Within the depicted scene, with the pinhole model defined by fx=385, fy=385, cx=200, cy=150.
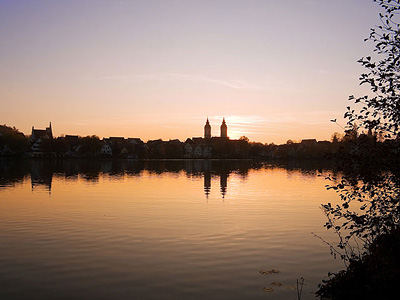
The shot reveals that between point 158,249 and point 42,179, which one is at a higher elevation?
point 42,179

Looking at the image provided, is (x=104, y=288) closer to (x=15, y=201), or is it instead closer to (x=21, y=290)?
(x=21, y=290)

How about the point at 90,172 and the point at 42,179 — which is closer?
the point at 42,179

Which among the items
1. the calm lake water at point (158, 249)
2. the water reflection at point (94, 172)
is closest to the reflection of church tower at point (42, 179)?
the water reflection at point (94, 172)

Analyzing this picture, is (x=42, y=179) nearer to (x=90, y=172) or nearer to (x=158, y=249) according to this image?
(x=90, y=172)

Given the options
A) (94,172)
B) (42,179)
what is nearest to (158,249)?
(42,179)

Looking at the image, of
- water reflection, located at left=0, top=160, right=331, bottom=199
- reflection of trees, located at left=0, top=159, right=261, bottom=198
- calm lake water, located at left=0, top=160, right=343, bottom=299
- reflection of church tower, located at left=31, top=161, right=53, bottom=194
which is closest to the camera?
calm lake water, located at left=0, top=160, right=343, bottom=299

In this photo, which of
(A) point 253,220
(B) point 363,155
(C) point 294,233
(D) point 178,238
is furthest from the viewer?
(A) point 253,220

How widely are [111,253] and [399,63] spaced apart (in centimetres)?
1249

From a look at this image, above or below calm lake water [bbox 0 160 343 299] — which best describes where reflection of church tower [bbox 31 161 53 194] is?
above

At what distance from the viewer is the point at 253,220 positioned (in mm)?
23781

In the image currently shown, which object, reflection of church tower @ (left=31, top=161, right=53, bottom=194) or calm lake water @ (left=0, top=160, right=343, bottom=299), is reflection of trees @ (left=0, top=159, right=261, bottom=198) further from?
calm lake water @ (left=0, top=160, right=343, bottom=299)

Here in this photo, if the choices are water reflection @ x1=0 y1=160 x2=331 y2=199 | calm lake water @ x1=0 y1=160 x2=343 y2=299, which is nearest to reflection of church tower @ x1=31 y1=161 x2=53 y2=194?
water reflection @ x1=0 y1=160 x2=331 y2=199

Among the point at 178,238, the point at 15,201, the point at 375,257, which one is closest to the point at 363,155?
the point at 375,257

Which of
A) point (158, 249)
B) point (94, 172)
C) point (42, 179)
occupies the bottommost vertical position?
point (158, 249)
